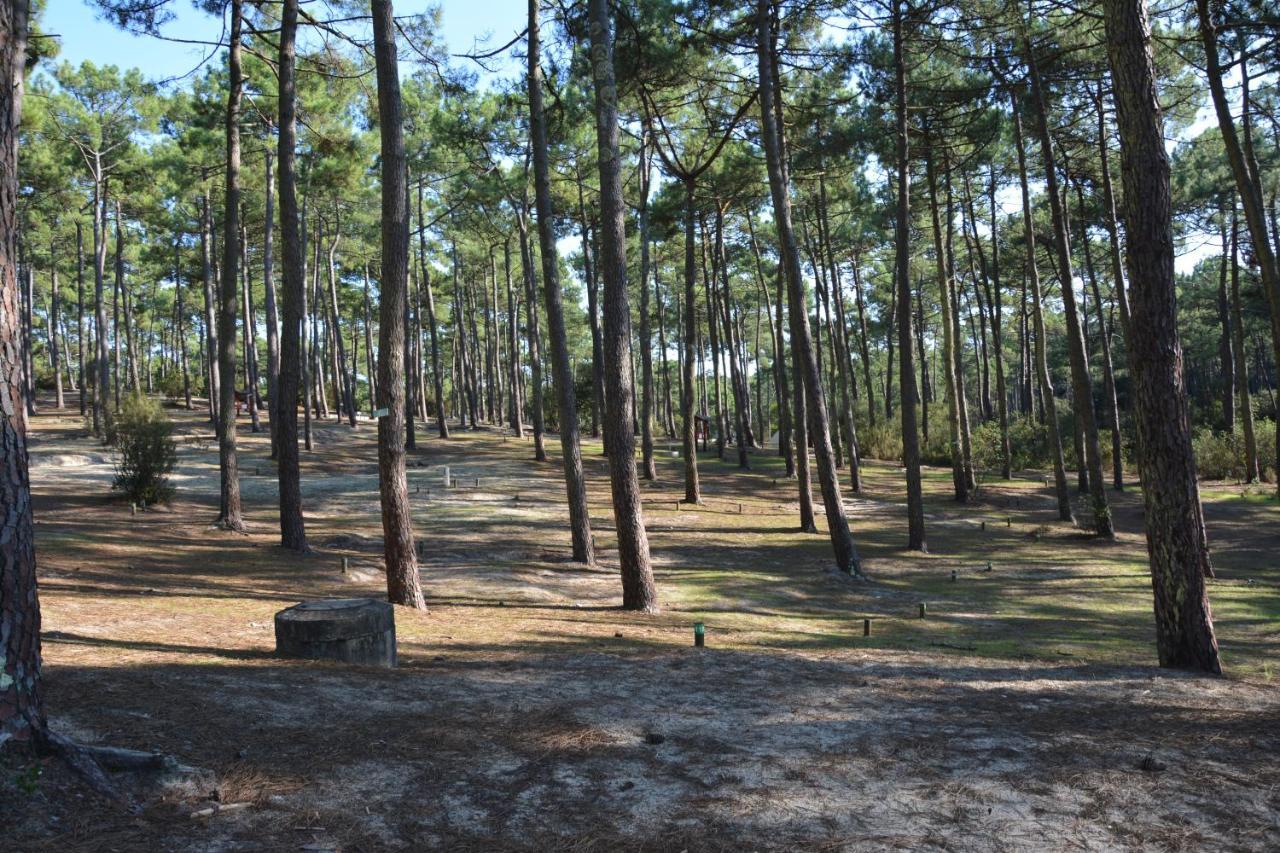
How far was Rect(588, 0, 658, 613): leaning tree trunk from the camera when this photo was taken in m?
9.10

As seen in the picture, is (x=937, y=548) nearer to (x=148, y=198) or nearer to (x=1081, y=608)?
(x=1081, y=608)

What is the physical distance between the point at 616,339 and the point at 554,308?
2.99 meters

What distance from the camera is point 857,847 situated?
3.02m

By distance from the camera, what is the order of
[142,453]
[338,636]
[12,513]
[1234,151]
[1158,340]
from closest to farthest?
[12,513], [338,636], [1158,340], [1234,151], [142,453]

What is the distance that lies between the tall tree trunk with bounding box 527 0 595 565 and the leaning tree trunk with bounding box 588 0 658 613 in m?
2.29

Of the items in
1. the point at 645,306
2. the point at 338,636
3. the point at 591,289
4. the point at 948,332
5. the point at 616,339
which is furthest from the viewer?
the point at 591,289

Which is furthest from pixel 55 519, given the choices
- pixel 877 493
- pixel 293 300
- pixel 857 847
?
pixel 877 493

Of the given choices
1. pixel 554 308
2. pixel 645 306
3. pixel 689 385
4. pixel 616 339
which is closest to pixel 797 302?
pixel 554 308

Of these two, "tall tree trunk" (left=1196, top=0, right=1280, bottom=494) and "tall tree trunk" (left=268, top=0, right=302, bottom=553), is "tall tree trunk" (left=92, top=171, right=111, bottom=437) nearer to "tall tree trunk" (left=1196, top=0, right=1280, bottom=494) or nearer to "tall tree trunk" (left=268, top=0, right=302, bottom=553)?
"tall tree trunk" (left=268, top=0, right=302, bottom=553)

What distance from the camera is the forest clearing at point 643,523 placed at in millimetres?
3344

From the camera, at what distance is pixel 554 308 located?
38.8 feet

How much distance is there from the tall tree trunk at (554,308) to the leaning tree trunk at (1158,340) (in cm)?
720

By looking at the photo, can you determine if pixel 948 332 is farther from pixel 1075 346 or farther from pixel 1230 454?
pixel 1230 454

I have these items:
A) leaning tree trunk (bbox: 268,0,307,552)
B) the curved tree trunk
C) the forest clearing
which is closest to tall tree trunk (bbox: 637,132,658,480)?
the forest clearing
